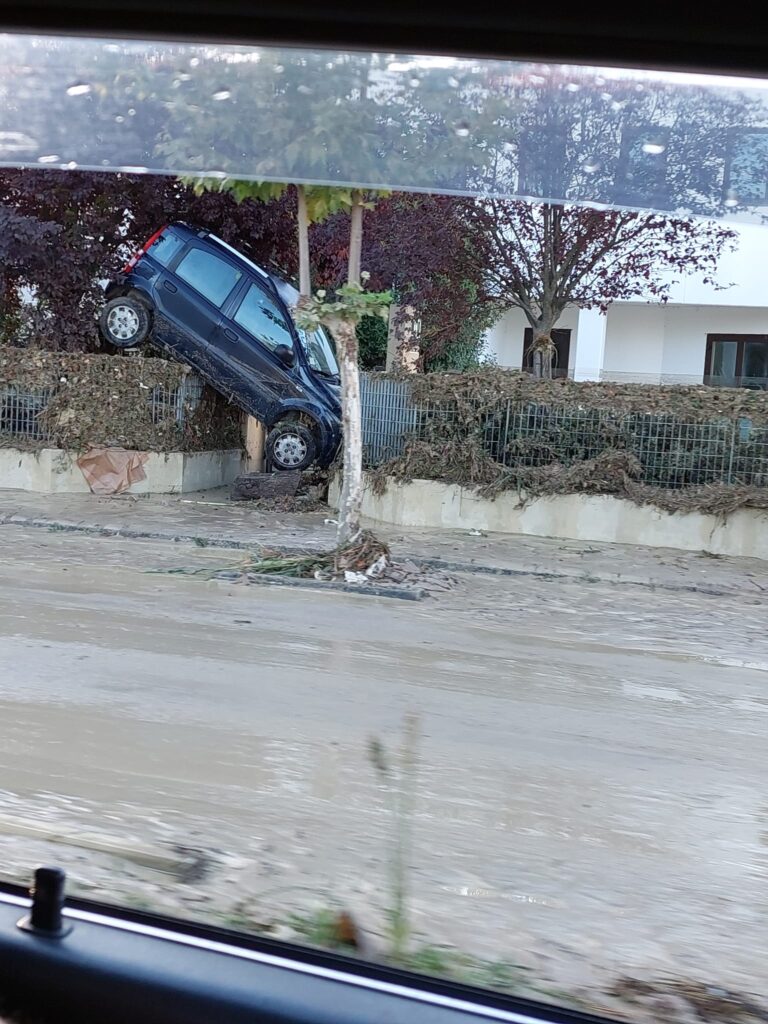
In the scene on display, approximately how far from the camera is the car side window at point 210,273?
16312mm

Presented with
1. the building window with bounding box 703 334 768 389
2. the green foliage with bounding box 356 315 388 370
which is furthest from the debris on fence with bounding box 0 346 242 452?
the building window with bounding box 703 334 768 389

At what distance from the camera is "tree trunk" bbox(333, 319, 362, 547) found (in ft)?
36.7

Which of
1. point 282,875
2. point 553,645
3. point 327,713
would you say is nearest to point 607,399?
point 553,645

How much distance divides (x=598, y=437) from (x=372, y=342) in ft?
27.1

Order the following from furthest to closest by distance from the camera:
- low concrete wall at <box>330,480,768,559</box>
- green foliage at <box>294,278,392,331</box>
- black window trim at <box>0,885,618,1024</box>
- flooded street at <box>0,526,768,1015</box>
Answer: low concrete wall at <box>330,480,768,559</box> → green foliage at <box>294,278,392,331</box> → flooded street at <box>0,526,768,1015</box> → black window trim at <box>0,885,618,1024</box>

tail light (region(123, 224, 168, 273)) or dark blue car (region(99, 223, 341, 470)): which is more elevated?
tail light (region(123, 224, 168, 273))

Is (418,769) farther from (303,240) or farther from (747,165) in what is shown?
(303,240)

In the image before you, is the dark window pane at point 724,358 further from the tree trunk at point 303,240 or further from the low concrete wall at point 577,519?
the tree trunk at point 303,240

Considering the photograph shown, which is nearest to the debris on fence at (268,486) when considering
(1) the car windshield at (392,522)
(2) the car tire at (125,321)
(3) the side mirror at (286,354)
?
(1) the car windshield at (392,522)

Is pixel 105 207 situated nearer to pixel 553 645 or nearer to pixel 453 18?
pixel 553 645

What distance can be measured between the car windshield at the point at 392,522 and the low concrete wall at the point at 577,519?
0.04 m

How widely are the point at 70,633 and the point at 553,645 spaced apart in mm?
3605

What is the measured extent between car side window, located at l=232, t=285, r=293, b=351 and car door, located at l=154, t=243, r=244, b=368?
0.27 metres

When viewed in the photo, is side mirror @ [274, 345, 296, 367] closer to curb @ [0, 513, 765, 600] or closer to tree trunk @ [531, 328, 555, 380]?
tree trunk @ [531, 328, 555, 380]
